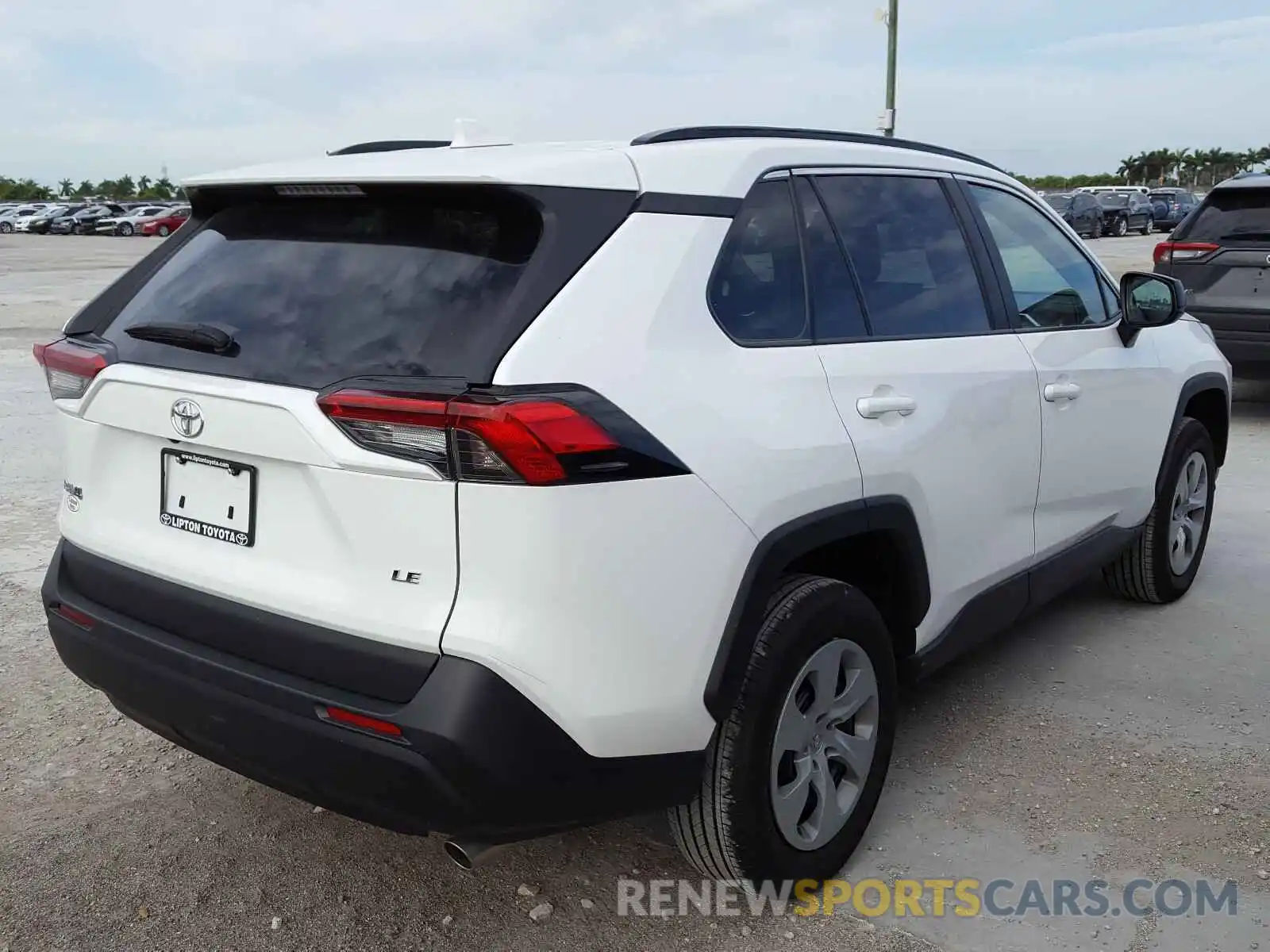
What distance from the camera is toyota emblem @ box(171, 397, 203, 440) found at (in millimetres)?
2455

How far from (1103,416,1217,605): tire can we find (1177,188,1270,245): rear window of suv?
12.9ft

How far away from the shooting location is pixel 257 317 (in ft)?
8.23

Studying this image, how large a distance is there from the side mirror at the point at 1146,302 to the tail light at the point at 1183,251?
14.9ft

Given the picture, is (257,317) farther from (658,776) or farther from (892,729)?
(892,729)

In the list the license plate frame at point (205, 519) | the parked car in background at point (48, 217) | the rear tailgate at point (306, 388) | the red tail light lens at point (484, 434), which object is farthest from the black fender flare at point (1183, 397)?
the parked car in background at point (48, 217)

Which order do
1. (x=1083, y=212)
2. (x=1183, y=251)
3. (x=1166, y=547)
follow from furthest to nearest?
(x=1083, y=212) → (x=1183, y=251) → (x=1166, y=547)

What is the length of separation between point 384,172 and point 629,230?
54cm

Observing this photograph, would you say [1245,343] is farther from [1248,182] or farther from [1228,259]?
[1248,182]

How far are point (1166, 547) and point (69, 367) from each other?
13.2 feet

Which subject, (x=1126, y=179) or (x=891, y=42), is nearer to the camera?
(x=891, y=42)

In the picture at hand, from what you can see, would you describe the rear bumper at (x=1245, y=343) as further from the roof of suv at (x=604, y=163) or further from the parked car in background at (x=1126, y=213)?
the parked car in background at (x=1126, y=213)

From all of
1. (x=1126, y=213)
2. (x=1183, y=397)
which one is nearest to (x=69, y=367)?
(x=1183, y=397)

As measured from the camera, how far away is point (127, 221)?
53.4 m

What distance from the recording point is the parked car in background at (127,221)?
53406 millimetres
